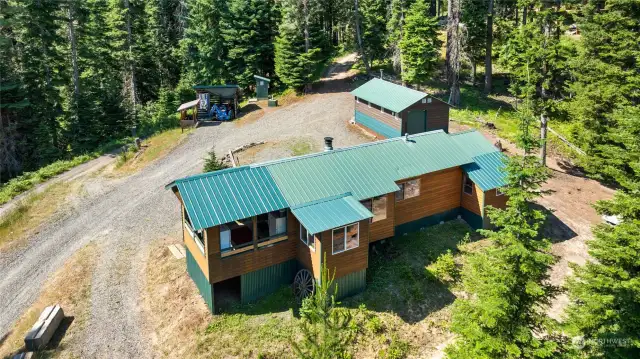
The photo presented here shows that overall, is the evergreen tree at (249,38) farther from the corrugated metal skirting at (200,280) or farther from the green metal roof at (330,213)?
the green metal roof at (330,213)

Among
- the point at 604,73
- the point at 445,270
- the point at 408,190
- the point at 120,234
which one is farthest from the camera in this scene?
the point at 604,73

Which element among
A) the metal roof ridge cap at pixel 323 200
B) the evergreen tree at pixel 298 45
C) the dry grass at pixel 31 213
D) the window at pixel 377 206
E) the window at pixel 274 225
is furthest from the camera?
the evergreen tree at pixel 298 45

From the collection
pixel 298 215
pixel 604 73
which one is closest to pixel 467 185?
pixel 298 215

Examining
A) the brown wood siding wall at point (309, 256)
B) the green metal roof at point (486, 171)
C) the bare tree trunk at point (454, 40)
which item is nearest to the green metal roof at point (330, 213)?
the brown wood siding wall at point (309, 256)

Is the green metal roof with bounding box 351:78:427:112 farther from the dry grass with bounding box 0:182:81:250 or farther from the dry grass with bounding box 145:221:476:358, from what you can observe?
the dry grass with bounding box 0:182:81:250

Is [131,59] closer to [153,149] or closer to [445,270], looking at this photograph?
[153,149]

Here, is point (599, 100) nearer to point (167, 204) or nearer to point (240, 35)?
point (167, 204)
